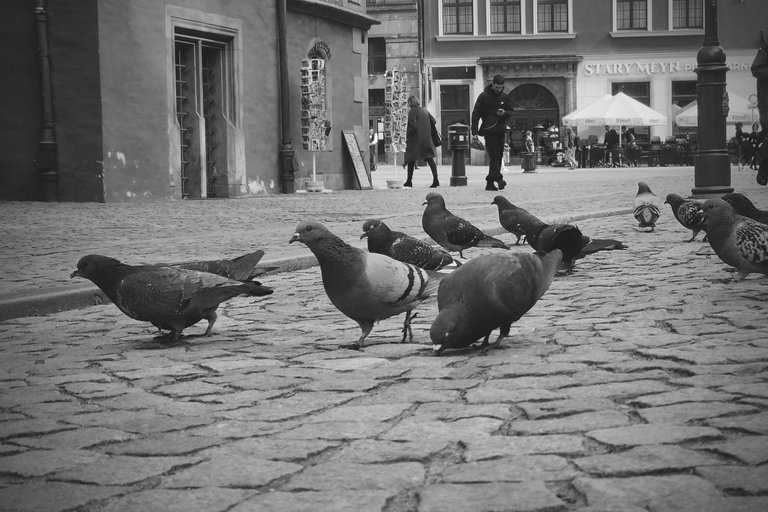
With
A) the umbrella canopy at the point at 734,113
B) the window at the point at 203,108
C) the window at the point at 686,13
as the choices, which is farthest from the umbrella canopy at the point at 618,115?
the window at the point at 203,108

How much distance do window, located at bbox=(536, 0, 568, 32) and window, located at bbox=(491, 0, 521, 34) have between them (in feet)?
3.21

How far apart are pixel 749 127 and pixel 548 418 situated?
48977 millimetres

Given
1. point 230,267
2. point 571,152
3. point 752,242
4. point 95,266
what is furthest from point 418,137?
point 95,266

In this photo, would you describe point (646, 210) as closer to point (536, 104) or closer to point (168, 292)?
point (168, 292)

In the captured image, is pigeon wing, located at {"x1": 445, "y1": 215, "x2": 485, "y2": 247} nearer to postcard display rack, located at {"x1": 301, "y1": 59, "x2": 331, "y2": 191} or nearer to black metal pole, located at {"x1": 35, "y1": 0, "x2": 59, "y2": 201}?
black metal pole, located at {"x1": 35, "y1": 0, "x2": 59, "y2": 201}

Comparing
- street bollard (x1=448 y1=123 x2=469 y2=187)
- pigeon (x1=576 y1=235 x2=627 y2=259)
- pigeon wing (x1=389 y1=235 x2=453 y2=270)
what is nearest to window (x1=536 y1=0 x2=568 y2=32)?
street bollard (x1=448 y1=123 x2=469 y2=187)

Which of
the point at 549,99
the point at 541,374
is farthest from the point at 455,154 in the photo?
the point at 549,99

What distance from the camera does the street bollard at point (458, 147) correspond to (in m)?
23.8

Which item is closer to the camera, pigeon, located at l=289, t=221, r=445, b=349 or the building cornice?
pigeon, located at l=289, t=221, r=445, b=349

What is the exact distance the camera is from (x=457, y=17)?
167ft

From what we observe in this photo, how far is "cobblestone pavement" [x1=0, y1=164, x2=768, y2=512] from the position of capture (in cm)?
287

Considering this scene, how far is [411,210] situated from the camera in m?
14.9

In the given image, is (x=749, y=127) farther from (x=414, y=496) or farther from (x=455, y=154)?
(x=414, y=496)

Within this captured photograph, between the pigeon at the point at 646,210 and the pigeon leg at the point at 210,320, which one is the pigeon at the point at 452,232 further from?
the pigeon leg at the point at 210,320
